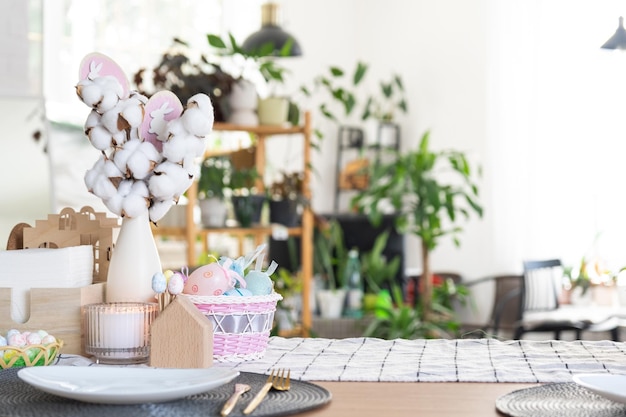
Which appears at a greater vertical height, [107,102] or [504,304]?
[107,102]

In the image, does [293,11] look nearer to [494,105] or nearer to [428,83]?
[428,83]

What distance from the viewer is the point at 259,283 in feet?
5.93

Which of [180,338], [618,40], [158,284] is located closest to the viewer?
[180,338]

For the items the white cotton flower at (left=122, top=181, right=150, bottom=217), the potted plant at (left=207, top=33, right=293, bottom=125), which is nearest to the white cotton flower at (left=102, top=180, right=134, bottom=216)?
the white cotton flower at (left=122, top=181, right=150, bottom=217)

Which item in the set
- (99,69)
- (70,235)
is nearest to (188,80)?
(70,235)

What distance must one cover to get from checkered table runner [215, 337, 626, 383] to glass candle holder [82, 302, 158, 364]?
0.46 ft

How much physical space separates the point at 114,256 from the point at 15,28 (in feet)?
9.84

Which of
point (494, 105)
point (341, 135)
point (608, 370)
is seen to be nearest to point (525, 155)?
point (494, 105)

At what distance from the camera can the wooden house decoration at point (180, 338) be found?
1.52 m

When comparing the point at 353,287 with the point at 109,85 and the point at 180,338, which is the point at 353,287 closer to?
the point at 109,85

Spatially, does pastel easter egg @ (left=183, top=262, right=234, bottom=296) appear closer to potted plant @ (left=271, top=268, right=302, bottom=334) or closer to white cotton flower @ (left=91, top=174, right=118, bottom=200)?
white cotton flower @ (left=91, top=174, right=118, bottom=200)

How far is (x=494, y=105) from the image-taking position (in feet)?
23.4

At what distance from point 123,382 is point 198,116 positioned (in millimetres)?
496

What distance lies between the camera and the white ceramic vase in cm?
179
